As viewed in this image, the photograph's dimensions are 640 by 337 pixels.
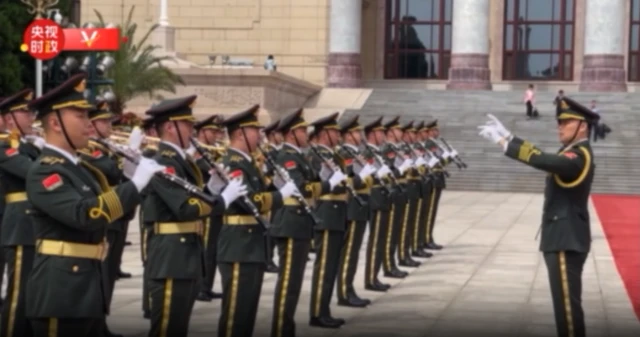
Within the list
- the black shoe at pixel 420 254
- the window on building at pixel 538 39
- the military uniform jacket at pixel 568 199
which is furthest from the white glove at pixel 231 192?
the window on building at pixel 538 39

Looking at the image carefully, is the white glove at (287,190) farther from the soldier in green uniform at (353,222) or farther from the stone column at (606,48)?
the stone column at (606,48)

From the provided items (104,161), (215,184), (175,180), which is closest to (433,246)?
(104,161)

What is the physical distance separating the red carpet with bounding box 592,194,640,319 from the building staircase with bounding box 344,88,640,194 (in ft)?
8.14

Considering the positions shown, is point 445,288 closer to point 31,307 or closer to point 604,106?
point 31,307

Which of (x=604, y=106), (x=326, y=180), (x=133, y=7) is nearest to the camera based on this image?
(x=326, y=180)

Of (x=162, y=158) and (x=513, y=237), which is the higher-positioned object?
(x=162, y=158)

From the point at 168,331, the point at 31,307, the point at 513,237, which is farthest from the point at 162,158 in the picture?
the point at 513,237

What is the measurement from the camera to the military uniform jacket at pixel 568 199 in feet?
31.6

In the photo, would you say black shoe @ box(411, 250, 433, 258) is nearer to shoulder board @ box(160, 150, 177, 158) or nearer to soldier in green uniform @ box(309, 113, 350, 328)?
soldier in green uniform @ box(309, 113, 350, 328)

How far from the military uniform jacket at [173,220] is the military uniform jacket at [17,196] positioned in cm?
155

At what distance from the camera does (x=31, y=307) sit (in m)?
6.76

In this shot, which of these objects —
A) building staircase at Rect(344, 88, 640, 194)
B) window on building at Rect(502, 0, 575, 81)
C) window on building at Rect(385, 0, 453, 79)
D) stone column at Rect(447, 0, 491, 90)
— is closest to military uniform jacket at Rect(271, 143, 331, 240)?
building staircase at Rect(344, 88, 640, 194)

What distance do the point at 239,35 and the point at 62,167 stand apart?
138 feet

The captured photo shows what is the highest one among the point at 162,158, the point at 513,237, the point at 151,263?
the point at 162,158
